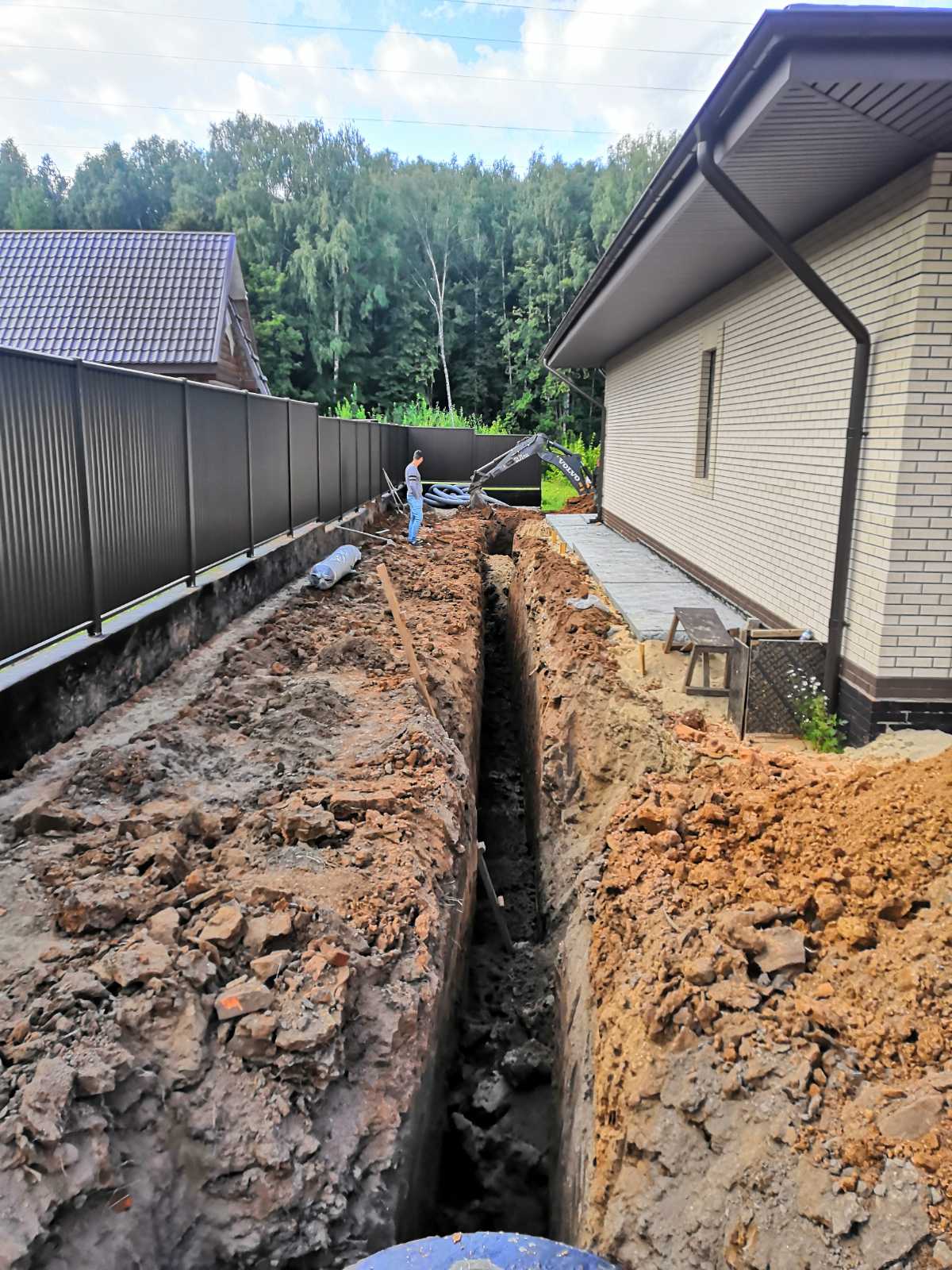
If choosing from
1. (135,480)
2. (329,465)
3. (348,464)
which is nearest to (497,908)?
(135,480)

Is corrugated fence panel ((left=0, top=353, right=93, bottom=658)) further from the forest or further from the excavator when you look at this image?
the forest

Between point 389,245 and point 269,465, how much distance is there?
3468 cm

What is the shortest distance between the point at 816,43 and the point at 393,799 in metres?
3.96

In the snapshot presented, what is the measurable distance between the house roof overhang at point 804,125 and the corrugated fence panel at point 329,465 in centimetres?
744

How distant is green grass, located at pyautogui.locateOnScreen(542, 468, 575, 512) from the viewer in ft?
77.6

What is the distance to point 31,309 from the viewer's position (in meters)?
16.9

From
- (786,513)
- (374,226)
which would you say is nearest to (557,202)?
(374,226)

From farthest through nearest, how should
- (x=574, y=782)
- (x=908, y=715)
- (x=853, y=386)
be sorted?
1. (x=574, y=782)
2. (x=853, y=386)
3. (x=908, y=715)

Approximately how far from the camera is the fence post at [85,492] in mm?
5309

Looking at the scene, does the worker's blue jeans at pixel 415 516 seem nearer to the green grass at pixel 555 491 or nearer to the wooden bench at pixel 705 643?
the green grass at pixel 555 491

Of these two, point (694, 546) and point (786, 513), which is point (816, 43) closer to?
point (786, 513)

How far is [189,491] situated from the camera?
7324 mm

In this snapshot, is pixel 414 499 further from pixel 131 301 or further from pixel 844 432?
pixel 844 432

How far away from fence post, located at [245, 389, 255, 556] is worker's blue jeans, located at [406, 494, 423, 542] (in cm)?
553
